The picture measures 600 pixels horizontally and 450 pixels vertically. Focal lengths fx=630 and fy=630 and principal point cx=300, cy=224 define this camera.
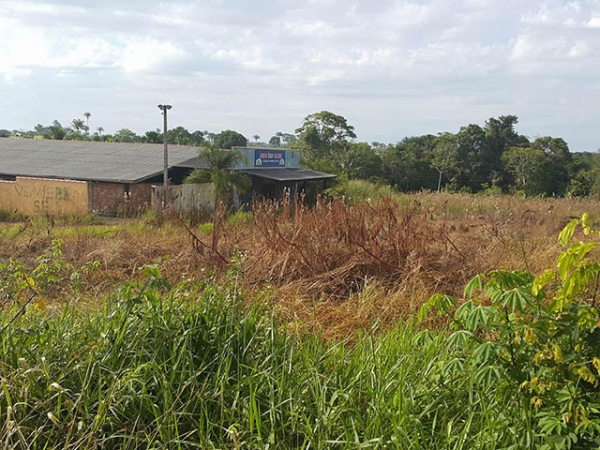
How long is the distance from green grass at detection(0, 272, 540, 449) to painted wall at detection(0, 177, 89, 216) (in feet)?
73.4

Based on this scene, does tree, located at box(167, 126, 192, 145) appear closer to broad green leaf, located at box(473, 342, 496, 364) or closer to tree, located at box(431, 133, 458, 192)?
tree, located at box(431, 133, 458, 192)

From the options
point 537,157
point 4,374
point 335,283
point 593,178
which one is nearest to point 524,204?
point 335,283

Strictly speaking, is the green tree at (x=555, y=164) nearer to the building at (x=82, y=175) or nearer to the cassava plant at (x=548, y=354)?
the building at (x=82, y=175)

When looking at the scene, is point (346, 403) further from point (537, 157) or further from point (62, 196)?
point (537, 157)

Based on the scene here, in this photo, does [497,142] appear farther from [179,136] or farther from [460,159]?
[179,136]

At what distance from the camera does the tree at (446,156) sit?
4422 cm

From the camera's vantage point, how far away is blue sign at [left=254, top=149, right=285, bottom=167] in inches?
1099

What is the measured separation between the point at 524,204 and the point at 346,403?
51.9 feet

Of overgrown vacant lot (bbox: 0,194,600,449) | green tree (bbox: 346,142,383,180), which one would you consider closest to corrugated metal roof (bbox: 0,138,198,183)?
green tree (bbox: 346,142,383,180)

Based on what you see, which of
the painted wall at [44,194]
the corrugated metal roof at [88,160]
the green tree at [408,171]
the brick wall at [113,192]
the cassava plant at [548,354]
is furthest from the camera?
A: the green tree at [408,171]

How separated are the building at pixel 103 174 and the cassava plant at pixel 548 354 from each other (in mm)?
18699

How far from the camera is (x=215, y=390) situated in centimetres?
299

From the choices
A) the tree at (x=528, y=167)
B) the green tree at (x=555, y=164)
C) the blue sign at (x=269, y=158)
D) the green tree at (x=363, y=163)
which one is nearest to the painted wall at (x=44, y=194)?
the blue sign at (x=269, y=158)

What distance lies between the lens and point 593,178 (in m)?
36.8
